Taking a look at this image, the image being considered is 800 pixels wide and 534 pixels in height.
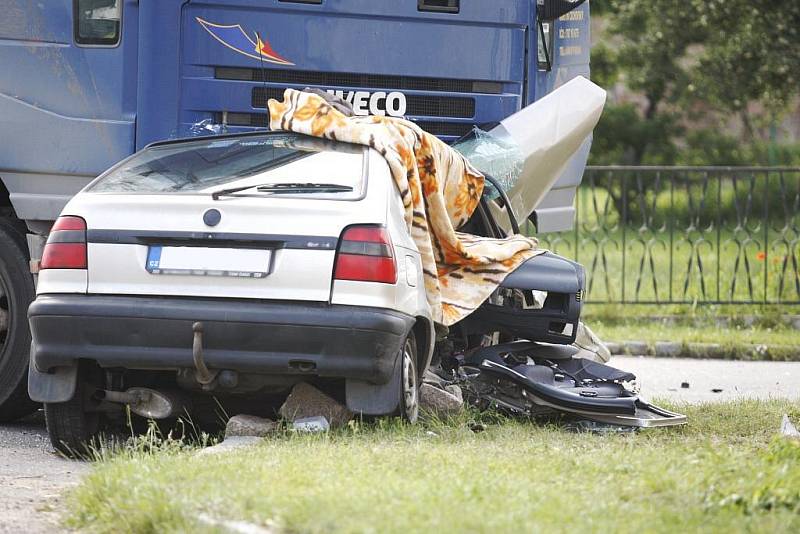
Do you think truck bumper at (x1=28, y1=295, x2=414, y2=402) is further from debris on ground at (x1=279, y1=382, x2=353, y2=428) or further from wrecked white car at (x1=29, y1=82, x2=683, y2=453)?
debris on ground at (x1=279, y1=382, x2=353, y2=428)

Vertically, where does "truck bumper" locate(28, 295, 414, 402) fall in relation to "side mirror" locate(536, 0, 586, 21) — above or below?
below

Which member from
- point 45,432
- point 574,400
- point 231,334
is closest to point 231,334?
point 231,334

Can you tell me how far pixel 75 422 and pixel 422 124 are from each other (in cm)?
331

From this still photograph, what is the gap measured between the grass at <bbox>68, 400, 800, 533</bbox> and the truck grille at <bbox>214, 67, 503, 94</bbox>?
2831mm

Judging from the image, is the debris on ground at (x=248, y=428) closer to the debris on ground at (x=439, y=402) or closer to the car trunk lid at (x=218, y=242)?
the car trunk lid at (x=218, y=242)

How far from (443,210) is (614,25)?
22140 millimetres

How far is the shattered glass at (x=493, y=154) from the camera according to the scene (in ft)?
30.7

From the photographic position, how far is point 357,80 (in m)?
9.17

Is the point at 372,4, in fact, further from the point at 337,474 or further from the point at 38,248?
the point at 337,474

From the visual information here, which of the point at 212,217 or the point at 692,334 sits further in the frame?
the point at 692,334

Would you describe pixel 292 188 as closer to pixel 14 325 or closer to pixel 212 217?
pixel 212 217

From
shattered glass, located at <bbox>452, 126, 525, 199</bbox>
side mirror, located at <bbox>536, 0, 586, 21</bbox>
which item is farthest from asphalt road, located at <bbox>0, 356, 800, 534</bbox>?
side mirror, located at <bbox>536, 0, 586, 21</bbox>

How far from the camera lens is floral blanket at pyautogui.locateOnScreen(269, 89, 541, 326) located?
760 cm

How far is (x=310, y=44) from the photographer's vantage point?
9008 millimetres
